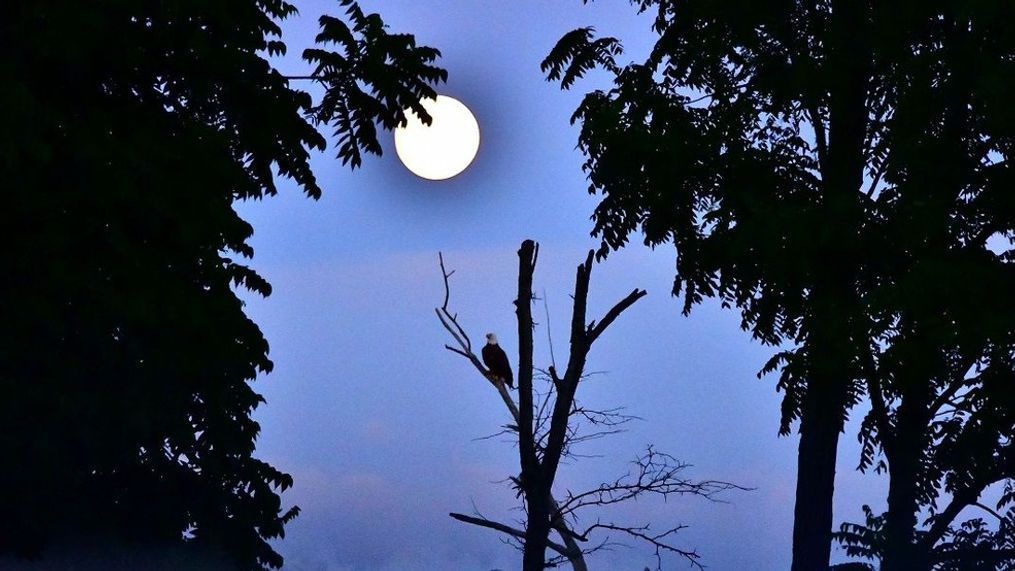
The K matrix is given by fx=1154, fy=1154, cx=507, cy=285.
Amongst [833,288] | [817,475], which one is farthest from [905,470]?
[833,288]

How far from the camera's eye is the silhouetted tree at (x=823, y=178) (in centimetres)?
1541

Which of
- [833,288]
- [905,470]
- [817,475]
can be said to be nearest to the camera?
[833,288]

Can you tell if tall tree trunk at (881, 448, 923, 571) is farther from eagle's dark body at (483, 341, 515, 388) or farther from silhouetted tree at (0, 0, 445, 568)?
silhouetted tree at (0, 0, 445, 568)

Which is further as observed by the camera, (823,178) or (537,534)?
(823,178)

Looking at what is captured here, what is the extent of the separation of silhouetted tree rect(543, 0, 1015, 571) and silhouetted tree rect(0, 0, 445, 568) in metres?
5.39

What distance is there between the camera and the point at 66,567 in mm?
18984

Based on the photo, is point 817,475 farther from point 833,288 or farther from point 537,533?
point 537,533

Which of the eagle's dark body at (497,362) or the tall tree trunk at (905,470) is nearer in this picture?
the eagle's dark body at (497,362)

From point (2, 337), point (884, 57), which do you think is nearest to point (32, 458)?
point (2, 337)

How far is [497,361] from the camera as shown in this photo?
1343 centimetres

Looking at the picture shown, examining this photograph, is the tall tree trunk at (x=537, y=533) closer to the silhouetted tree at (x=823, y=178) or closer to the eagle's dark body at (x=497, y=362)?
the eagle's dark body at (x=497, y=362)

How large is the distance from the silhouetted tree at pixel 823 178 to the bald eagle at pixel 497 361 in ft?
11.8

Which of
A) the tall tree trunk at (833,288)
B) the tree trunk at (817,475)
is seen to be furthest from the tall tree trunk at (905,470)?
the tree trunk at (817,475)

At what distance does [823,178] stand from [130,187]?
11.1 m
